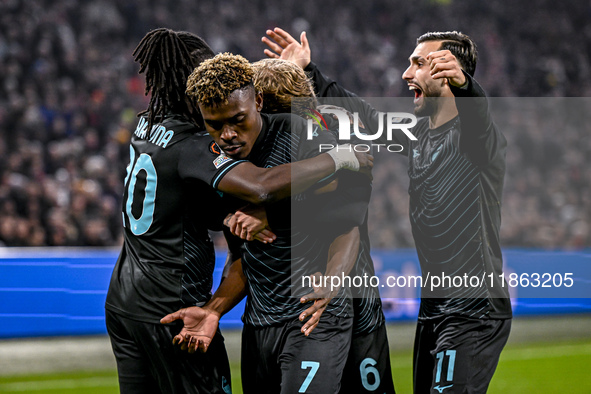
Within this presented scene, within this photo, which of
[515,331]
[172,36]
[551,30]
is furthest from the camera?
[551,30]

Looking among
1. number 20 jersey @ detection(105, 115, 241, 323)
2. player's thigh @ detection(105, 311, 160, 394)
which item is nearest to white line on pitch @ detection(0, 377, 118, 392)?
player's thigh @ detection(105, 311, 160, 394)

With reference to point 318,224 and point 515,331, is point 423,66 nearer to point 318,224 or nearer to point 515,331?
point 318,224

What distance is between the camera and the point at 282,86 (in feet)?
10.1

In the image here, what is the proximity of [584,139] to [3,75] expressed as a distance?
9743mm

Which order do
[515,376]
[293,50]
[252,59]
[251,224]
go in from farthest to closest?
[252,59] → [515,376] → [293,50] → [251,224]

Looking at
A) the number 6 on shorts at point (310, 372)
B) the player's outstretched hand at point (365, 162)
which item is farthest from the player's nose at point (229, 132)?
the number 6 on shorts at point (310, 372)

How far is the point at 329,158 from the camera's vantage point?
2.85 meters

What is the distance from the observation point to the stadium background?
6.27m

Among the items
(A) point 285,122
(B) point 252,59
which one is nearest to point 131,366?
(A) point 285,122

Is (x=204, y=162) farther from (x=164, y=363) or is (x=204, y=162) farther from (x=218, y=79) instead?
(x=164, y=363)

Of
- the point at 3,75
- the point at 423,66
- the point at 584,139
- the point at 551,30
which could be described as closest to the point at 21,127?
the point at 3,75

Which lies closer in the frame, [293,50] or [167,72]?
[167,72]

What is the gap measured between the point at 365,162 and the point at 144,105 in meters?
9.46

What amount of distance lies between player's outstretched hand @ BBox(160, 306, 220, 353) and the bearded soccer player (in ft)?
3.78
